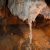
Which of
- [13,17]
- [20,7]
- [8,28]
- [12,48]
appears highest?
[20,7]

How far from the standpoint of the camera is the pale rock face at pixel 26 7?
1.46 m

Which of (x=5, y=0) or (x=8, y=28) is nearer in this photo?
(x=5, y=0)

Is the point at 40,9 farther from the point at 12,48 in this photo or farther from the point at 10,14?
the point at 12,48

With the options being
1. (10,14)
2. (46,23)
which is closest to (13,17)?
(10,14)

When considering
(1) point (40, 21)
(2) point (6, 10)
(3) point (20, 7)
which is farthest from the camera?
(1) point (40, 21)

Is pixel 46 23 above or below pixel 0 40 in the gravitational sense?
above

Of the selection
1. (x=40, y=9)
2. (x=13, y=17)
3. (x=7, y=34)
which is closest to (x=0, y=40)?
(x=7, y=34)

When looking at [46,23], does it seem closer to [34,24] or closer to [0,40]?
[34,24]

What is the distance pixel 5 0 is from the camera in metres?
1.51

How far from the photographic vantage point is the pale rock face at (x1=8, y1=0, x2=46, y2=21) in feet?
4.79

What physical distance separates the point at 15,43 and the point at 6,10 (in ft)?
1.17

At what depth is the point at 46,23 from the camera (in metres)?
1.77

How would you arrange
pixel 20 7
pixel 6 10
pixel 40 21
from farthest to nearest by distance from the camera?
1. pixel 40 21
2. pixel 6 10
3. pixel 20 7

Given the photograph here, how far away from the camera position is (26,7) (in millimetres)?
1460
